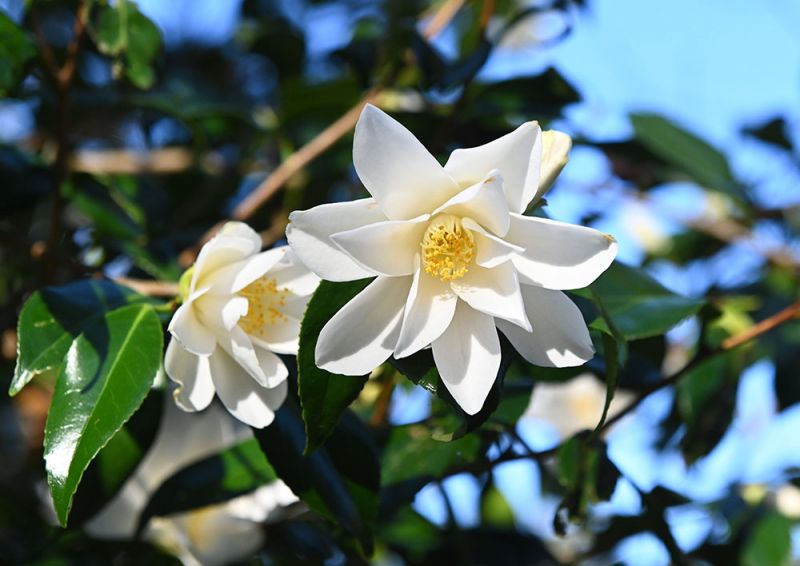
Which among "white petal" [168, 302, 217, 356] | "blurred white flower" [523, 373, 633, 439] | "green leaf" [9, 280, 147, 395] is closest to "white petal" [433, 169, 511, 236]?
"white petal" [168, 302, 217, 356]

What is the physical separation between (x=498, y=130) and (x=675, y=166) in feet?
1.27

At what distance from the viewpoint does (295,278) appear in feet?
2.64

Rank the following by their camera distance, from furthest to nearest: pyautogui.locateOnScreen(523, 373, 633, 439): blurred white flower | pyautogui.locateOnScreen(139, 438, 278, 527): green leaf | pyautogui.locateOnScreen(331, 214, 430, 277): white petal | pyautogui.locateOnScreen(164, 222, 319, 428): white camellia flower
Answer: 1. pyautogui.locateOnScreen(523, 373, 633, 439): blurred white flower
2. pyautogui.locateOnScreen(139, 438, 278, 527): green leaf
3. pyautogui.locateOnScreen(164, 222, 319, 428): white camellia flower
4. pyautogui.locateOnScreen(331, 214, 430, 277): white petal

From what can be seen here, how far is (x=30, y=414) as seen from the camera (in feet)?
7.23

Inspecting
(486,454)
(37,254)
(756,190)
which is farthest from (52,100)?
(756,190)

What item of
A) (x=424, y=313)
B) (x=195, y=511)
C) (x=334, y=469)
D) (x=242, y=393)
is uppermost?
(x=424, y=313)

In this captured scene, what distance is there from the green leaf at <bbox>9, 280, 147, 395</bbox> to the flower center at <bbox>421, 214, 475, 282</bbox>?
303mm

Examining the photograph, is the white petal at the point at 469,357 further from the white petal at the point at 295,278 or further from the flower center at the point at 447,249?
the white petal at the point at 295,278

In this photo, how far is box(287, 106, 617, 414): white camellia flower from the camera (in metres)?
0.67

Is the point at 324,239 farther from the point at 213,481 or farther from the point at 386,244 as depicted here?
the point at 213,481

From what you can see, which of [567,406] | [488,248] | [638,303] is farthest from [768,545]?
[567,406]

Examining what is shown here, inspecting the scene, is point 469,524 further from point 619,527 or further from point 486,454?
point 486,454

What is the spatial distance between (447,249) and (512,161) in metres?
0.09

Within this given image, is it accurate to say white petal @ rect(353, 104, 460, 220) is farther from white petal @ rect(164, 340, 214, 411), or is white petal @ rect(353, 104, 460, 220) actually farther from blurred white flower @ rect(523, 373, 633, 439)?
blurred white flower @ rect(523, 373, 633, 439)
